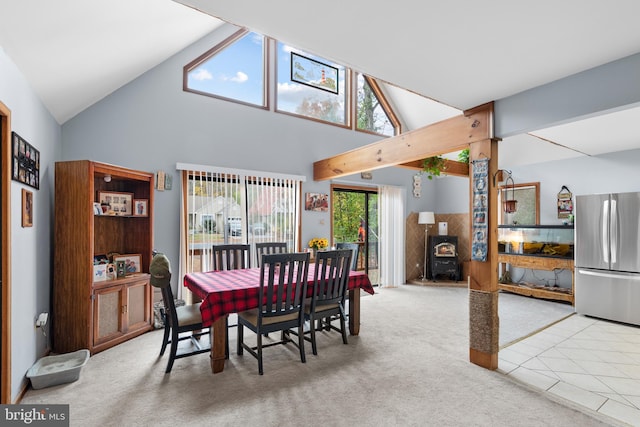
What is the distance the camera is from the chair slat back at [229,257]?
12.2 feet

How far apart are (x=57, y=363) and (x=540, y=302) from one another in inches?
250

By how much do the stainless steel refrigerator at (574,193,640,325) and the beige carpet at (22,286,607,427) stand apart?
2480mm

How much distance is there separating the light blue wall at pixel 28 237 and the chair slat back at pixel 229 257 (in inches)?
60.1

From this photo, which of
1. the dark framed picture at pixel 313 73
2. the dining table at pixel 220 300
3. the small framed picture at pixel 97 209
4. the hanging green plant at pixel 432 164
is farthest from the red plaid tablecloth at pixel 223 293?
the dark framed picture at pixel 313 73

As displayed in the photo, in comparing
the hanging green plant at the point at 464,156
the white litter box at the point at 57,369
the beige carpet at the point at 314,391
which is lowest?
the beige carpet at the point at 314,391

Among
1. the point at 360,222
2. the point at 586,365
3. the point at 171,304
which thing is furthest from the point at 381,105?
the point at 171,304

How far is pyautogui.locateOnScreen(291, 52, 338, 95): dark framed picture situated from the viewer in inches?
214

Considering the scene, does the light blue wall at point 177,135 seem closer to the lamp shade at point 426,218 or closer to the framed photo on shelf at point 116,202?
the framed photo on shelf at point 116,202

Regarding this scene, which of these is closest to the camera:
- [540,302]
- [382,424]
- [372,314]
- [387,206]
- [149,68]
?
[382,424]

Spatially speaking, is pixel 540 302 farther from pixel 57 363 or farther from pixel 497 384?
pixel 57 363

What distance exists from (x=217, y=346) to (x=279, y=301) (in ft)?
2.11

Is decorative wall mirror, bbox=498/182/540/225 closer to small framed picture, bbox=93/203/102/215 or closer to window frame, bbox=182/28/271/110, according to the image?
window frame, bbox=182/28/271/110

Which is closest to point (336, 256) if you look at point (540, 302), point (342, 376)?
point (342, 376)

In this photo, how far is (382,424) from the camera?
1978 mm
